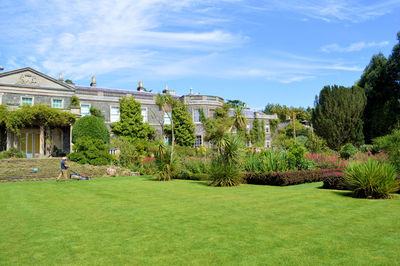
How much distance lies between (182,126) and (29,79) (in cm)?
1536

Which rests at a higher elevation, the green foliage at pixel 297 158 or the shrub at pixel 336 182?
the green foliage at pixel 297 158

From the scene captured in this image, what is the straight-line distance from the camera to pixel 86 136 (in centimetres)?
2652

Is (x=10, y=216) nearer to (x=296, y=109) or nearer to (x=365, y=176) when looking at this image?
(x=365, y=176)

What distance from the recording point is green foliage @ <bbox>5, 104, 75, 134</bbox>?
25.1m

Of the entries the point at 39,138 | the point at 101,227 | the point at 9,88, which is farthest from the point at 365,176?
the point at 9,88

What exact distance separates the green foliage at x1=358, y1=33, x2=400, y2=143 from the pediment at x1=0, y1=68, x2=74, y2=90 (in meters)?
31.5

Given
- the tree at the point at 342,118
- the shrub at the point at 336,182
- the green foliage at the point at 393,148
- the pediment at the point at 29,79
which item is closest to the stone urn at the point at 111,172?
the pediment at the point at 29,79

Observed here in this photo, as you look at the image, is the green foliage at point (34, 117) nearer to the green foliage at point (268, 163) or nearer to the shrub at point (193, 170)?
the shrub at point (193, 170)

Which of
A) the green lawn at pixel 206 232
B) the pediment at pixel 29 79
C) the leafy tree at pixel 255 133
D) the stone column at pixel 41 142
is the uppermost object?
the pediment at pixel 29 79

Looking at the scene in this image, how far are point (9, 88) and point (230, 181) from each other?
24.2 metres

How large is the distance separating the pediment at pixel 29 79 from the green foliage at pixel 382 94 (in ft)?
103

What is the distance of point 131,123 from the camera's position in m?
32.4

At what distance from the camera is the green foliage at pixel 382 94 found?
105ft

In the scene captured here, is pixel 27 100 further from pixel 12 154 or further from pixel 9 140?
pixel 12 154
